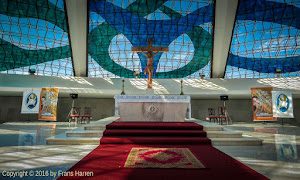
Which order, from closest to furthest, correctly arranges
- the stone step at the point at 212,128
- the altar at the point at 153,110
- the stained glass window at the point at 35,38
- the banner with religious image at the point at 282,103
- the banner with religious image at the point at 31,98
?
the stone step at the point at 212,128 → the altar at the point at 153,110 → the banner with religious image at the point at 282,103 → the banner with religious image at the point at 31,98 → the stained glass window at the point at 35,38

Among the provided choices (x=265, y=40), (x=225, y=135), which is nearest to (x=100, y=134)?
(x=225, y=135)

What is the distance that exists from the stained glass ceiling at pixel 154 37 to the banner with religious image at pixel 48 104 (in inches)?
209

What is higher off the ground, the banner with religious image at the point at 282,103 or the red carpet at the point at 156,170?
the banner with religious image at the point at 282,103

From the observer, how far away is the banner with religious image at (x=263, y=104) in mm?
11742

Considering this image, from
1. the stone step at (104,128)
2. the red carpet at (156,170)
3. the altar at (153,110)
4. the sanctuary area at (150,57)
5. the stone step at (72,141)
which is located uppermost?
the sanctuary area at (150,57)

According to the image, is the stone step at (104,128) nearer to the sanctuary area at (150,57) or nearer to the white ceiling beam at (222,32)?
the sanctuary area at (150,57)

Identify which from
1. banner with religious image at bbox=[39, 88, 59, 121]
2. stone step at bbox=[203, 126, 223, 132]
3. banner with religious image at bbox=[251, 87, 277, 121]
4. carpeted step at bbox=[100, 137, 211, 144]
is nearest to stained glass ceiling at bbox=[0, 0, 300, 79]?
banner with religious image at bbox=[39, 88, 59, 121]

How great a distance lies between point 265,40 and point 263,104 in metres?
6.88

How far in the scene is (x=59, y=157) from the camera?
136 inches

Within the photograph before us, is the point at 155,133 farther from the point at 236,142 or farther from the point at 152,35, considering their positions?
the point at 152,35

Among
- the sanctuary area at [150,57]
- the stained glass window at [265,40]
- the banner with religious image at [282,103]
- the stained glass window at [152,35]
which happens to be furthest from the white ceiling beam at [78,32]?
the banner with religious image at [282,103]

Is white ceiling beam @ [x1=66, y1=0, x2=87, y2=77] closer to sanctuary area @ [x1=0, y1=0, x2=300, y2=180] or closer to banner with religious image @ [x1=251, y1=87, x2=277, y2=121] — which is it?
sanctuary area @ [x1=0, y1=0, x2=300, y2=180]

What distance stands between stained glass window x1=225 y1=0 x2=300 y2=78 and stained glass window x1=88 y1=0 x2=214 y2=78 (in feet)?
7.99

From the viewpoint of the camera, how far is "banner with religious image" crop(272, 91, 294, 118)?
11.4m
